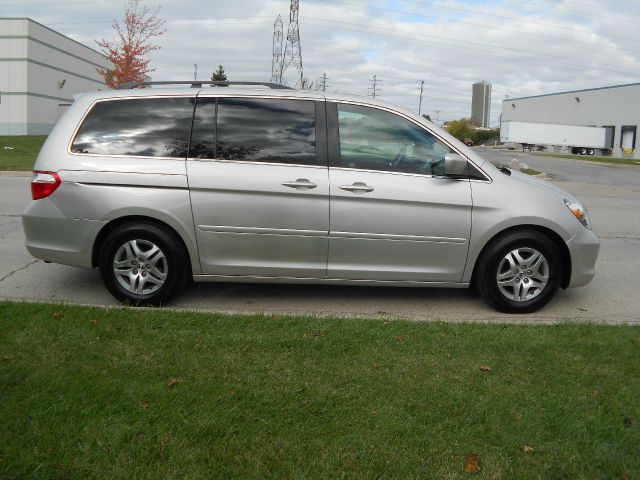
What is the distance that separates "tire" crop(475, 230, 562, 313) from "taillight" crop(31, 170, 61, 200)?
12.0ft

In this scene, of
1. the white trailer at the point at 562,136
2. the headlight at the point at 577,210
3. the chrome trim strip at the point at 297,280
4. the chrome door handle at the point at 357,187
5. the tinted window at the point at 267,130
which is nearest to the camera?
the chrome door handle at the point at 357,187

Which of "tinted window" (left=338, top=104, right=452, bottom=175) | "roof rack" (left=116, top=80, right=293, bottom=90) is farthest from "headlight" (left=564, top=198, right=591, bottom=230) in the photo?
"roof rack" (left=116, top=80, right=293, bottom=90)

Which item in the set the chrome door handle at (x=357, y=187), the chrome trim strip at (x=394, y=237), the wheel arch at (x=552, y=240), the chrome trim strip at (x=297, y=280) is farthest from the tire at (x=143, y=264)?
the wheel arch at (x=552, y=240)

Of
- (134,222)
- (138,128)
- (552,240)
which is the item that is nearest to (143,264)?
(134,222)

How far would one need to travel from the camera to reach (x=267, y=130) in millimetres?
5371

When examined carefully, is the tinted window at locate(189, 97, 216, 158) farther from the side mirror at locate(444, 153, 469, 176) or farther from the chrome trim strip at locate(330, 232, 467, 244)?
the side mirror at locate(444, 153, 469, 176)

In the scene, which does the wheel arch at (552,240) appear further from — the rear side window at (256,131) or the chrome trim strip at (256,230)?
the rear side window at (256,131)

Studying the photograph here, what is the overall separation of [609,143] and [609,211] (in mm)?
68235

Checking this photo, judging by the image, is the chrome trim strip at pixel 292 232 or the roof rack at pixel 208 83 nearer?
the chrome trim strip at pixel 292 232

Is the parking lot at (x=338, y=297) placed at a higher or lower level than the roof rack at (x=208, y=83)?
lower

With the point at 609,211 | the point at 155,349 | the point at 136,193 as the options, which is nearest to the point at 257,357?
the point at 155,349

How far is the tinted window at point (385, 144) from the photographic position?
5.35 m

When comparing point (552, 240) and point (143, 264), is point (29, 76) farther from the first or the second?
point (552, 240)

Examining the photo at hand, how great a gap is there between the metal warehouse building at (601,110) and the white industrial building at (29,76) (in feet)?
192
